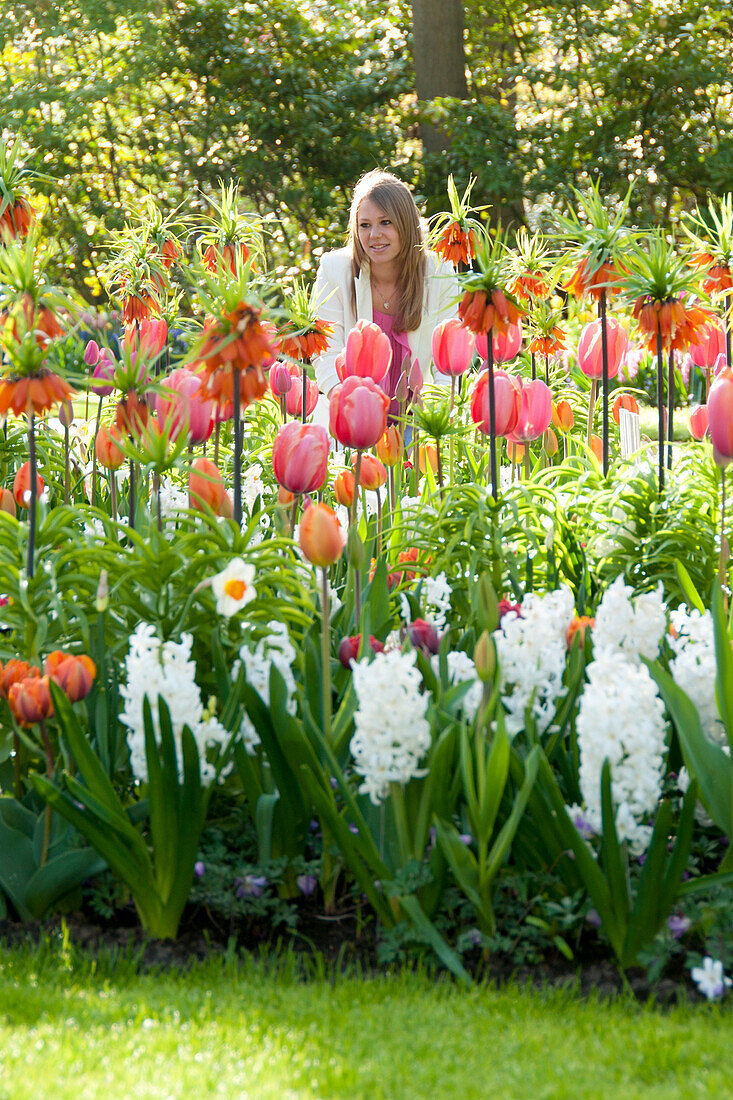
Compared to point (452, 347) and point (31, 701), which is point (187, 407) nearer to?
point (31, 701)

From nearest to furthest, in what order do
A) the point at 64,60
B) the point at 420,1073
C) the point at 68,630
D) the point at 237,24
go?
the point at 420,1073 < the point at 68,630 < the point at 237,24 < the point at 64,60

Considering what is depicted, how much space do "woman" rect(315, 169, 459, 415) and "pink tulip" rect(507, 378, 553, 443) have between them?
1.89 m

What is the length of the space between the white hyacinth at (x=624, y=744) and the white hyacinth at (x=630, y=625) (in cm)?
25

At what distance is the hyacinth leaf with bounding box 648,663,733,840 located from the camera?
179cm

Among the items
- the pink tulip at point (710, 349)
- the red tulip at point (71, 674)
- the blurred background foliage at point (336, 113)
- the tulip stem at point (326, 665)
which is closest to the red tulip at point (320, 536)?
the tulip stem at point (326, 665)

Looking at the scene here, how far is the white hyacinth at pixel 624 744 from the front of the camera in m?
1.65

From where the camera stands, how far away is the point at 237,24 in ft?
37.0

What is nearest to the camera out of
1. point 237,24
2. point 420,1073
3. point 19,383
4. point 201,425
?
point 420,1073

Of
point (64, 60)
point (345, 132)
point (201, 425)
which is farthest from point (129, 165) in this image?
point (201, 425)

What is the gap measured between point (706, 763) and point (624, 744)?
0.70 feet

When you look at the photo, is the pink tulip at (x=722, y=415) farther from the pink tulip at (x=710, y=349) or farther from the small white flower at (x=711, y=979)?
the pink tulip at (x=710, y=349)

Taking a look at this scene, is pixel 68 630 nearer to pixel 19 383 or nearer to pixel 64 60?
pixel 19 383

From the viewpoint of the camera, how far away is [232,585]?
1855 millimetres

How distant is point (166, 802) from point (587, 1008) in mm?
711
